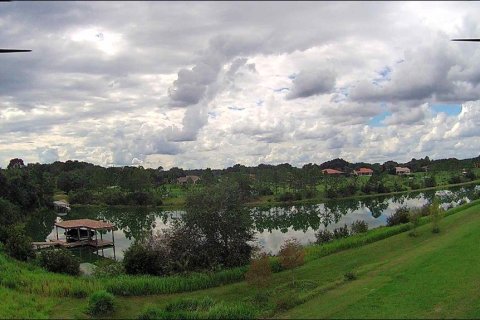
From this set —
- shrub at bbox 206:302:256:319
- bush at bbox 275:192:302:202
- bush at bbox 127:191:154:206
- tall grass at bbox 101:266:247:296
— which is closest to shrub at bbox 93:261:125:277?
tall grass at bbox 101:266:247:296

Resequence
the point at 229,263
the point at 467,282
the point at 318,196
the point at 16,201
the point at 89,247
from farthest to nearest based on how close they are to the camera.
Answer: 1. the point at 318,196
2. the point at 16,201
3. the point at 89,247
4. the point at 229,263
5. the point at 467,282

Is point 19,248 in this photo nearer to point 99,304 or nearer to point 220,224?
point 220,224

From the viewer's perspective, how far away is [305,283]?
1972 cm

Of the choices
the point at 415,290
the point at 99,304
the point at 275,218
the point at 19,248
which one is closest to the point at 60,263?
the point at 19,248

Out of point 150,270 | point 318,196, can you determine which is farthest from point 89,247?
point 318,196

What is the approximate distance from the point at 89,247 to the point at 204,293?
32.1 m

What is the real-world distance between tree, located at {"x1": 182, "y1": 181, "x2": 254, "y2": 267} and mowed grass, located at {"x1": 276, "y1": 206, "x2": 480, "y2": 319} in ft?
23.7

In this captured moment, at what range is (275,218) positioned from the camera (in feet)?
229

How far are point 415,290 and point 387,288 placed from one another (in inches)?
37.4

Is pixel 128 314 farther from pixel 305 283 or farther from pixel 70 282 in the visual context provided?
pixel 305 283

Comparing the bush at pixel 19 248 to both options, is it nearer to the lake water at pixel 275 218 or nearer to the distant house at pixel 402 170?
the lake water at pixel 275 218

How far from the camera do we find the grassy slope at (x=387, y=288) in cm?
1358

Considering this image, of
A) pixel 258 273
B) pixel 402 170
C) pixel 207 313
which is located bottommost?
pixel 207 313

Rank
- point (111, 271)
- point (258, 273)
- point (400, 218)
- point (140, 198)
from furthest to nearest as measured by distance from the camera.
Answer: point (140, 198) < point (400, 218) < point (111, 271) < point (258, 273)
